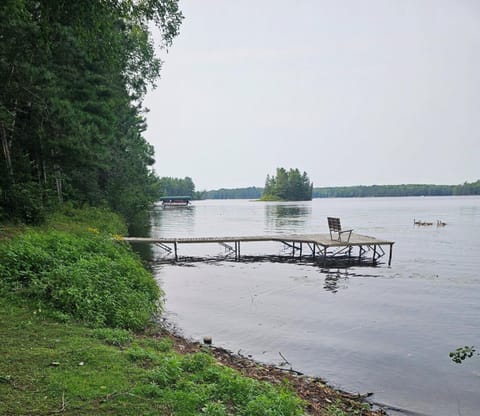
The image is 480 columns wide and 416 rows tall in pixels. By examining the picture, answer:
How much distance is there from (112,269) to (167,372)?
18.6ft

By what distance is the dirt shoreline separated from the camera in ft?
19.9

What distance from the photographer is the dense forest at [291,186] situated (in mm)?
164125

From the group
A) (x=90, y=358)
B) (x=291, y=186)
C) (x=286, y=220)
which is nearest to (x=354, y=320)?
(x=90, y=358)

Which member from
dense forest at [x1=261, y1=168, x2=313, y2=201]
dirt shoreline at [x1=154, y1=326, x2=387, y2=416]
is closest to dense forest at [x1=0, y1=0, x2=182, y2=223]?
dirt shoreline at [x1=154, y1=326, x2=387, y2=416]

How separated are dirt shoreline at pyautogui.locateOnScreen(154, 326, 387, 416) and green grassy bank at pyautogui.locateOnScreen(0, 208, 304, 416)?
0.42 m

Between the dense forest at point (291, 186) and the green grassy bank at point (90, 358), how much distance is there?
15710 cm

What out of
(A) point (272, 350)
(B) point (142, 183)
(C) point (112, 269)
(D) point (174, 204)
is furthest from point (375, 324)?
(D) point (174, 204)

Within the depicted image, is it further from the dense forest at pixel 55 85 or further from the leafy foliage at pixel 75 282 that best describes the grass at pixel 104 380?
the dense forest at pixel 55 85

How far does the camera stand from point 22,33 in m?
11.7

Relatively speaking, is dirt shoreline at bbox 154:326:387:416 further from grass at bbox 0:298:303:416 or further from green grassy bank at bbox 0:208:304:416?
grass at bbox 0:298:303:416

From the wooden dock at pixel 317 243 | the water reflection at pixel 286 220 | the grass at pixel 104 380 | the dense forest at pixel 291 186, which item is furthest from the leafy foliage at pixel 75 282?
the dense forest at pixel 291 186

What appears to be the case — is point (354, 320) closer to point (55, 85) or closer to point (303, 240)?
point (303, 240)

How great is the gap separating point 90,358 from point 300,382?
3798 millimetres

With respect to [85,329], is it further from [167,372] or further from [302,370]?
[302,370]
